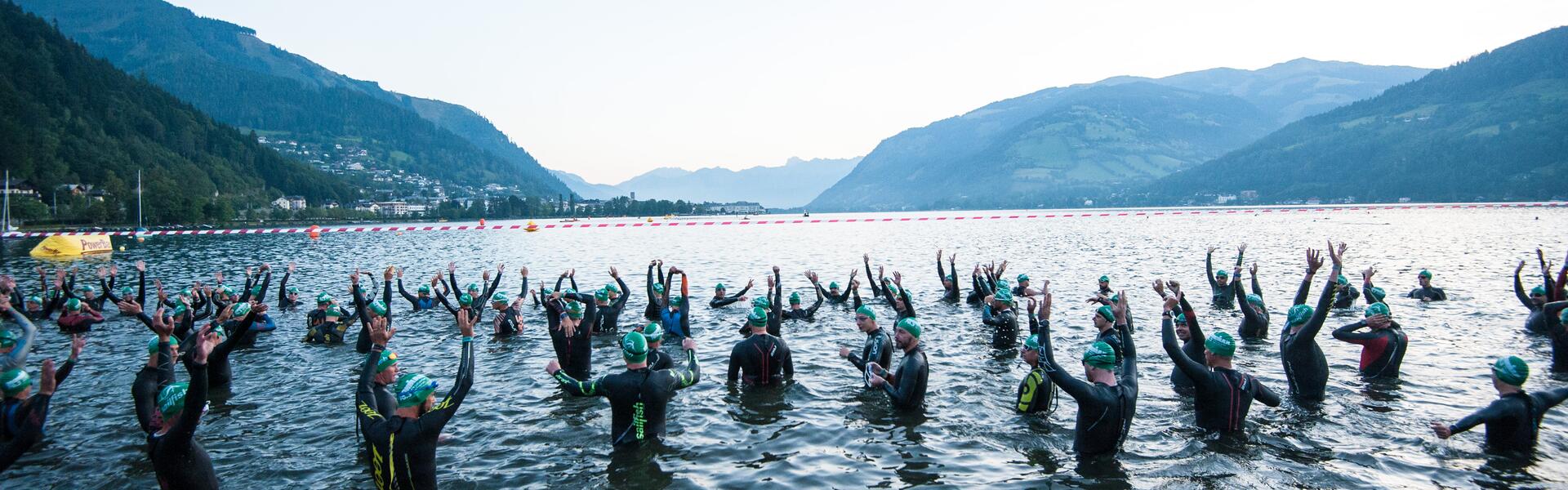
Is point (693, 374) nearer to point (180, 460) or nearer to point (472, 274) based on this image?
point (180, 460)

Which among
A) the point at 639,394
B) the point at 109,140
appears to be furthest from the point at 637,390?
the point at 109,140

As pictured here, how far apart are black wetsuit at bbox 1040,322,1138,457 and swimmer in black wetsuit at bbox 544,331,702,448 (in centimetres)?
456

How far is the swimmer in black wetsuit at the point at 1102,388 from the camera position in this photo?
8.38m

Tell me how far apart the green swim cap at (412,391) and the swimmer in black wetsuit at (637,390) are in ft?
6.12

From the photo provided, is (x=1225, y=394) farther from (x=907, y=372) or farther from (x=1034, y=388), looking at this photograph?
(x=907, y=372)

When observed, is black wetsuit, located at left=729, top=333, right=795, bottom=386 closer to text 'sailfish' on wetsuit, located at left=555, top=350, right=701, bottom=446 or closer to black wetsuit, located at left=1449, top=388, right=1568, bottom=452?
text 'sailfish' on wetsuit, located at left=555, top=350, right=701, bottom=446

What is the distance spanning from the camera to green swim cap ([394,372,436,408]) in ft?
23.3

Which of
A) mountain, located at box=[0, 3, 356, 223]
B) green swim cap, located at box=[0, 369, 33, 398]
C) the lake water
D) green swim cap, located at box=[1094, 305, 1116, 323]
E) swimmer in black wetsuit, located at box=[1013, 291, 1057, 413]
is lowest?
the lake water

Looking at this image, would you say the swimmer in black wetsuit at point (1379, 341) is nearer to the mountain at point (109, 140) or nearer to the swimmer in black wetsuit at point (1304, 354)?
the swimmer in black wetsuit at point (1304, 354)

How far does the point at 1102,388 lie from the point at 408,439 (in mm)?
7775

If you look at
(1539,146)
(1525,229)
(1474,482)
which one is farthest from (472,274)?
(1539,146)

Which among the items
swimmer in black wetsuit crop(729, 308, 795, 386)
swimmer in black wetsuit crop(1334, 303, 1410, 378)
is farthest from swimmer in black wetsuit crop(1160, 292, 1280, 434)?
swimmer in black wetsuit crop(729, 308, 795, 386)

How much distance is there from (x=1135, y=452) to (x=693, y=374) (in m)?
6.23

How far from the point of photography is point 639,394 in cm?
970
